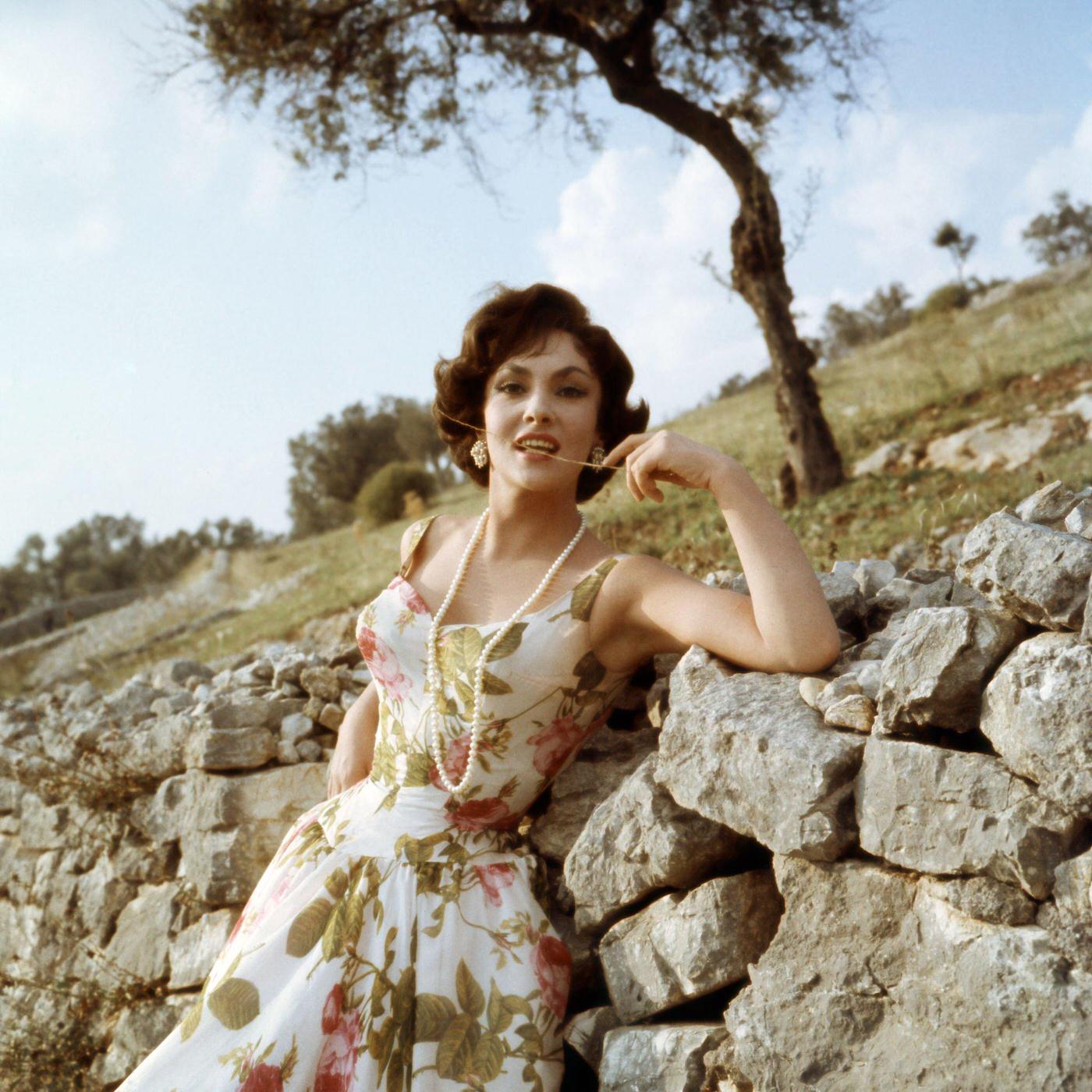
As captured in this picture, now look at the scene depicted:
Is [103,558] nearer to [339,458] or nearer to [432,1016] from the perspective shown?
[339,458]

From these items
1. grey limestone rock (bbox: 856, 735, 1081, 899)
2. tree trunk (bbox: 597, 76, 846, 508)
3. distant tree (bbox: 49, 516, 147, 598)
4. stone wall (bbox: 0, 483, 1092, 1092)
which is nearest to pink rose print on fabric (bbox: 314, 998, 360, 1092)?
stone wall (bbox: 0, 483, 1092, 1092)

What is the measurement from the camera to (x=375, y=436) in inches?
1117

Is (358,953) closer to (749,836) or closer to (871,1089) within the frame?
(749,836)

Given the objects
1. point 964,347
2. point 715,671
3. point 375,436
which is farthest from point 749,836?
point 375,436

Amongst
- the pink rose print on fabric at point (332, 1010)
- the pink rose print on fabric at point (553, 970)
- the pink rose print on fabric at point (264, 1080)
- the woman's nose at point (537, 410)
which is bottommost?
the pink rose print on fabric at point (553, 970)

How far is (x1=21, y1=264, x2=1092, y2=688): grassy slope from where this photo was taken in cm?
532

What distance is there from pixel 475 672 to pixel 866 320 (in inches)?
1395

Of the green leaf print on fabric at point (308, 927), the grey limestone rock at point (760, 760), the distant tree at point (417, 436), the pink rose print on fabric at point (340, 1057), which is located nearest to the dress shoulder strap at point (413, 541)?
the green leaf print on fabric at point (308, 927)

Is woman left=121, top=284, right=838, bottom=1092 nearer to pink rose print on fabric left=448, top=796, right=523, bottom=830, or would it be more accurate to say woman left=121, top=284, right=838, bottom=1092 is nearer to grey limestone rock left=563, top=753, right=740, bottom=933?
pink rose print on fabric left=448, top=796, right=523, bottom=830

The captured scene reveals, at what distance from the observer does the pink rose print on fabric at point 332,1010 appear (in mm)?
1924

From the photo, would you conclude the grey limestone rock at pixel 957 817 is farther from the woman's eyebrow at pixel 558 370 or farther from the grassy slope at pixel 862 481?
the grassy slope at pixel 862 481

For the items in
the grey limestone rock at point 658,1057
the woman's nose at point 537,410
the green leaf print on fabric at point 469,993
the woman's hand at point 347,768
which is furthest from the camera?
the woman's hand at point 347,768

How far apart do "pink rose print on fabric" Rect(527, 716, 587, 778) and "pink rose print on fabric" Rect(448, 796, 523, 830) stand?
0.12 m

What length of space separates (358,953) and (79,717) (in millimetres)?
3051
